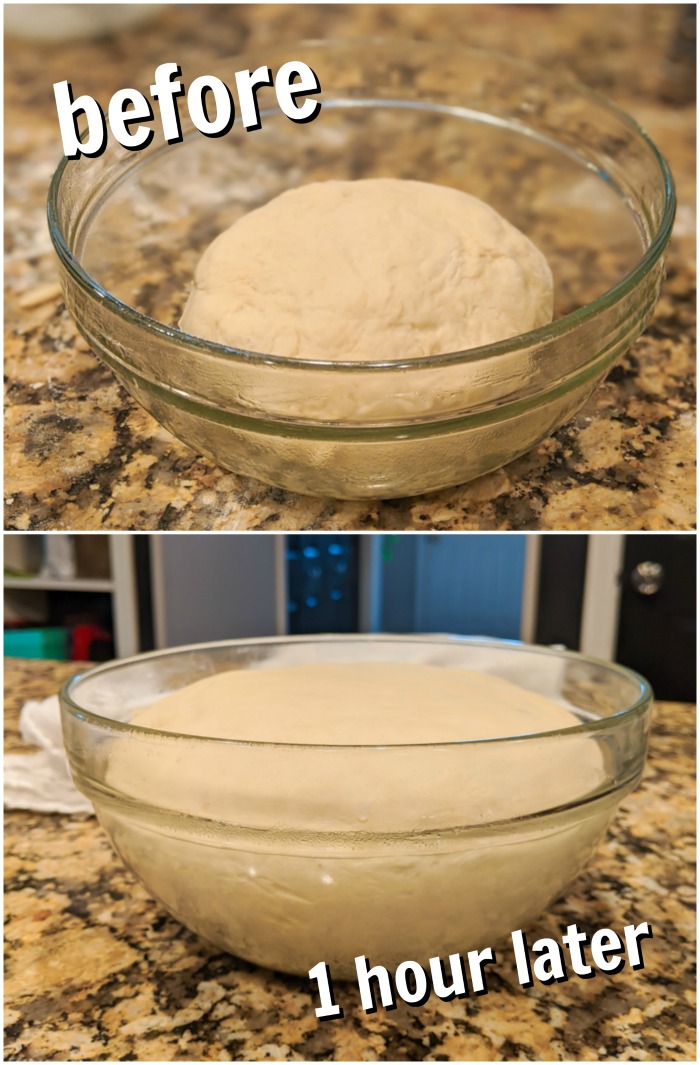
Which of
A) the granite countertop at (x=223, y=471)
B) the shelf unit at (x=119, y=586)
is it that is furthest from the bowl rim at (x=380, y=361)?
the shelf unit at (x=119, y=586)

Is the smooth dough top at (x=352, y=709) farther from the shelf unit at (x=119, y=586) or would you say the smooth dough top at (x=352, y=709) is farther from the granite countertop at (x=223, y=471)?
the shelf unit at (x=119, y=586)

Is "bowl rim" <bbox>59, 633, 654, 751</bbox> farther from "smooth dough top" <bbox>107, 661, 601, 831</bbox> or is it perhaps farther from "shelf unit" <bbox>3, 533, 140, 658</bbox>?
"shelf unit" <bbox>3, 533, 140, 658</bbox>

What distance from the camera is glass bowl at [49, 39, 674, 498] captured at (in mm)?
427

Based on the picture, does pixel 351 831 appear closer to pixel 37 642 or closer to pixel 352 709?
pixel 352 709

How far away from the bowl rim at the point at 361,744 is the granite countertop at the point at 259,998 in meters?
0.12

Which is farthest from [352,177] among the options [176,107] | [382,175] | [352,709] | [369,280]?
[352,709]

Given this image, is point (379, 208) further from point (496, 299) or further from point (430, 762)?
point (430, 762)

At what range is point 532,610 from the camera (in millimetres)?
1711

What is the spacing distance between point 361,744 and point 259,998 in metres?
0.14

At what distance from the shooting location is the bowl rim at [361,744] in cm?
36

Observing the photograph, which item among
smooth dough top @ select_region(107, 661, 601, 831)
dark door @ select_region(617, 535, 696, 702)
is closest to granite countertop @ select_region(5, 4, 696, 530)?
smooth dough top @ select_region(107, 661, 601, 831)

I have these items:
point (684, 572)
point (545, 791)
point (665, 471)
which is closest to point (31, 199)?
point (665, 471)

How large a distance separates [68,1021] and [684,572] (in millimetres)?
1245

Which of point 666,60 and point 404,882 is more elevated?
point 666,60
